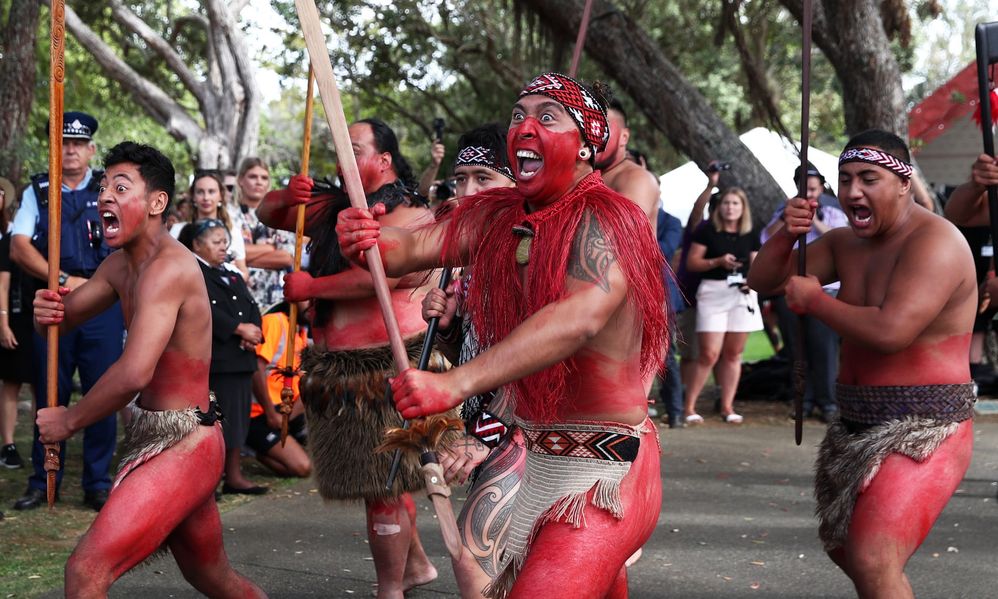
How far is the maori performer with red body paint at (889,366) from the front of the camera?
12.1ft

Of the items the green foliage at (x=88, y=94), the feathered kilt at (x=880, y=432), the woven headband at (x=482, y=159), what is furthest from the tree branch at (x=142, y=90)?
the feathered kilt at (x=880, y=432)

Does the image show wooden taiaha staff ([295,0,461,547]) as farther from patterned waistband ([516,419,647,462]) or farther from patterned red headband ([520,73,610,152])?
patterned red headband ([520,73,610,152])

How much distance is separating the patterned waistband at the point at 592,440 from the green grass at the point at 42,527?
2.97 m

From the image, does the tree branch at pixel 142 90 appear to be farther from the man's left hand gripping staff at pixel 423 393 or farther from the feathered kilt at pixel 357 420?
the man's left hand gripping staff at pixel 423 393

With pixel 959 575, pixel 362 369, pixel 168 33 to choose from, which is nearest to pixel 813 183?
pixel 959 575

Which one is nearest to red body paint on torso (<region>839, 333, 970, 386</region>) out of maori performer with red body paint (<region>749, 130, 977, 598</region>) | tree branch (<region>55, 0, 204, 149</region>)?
maori performer with red body paint (<region>749, 130, 977, 598</region>)

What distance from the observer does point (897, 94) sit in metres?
11.3

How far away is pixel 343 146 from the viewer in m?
3.12

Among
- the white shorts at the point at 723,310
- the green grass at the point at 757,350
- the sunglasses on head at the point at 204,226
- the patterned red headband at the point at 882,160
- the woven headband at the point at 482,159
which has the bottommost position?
the green grass at the point at 757,350

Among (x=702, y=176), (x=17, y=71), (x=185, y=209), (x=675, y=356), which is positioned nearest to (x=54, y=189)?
(x=185, y=209)

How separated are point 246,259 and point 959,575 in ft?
16.5

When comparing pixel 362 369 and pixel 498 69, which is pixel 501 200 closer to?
pixel 362 369

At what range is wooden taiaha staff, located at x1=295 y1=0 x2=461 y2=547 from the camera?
3.01 meters

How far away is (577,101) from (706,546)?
3550 millimetres
